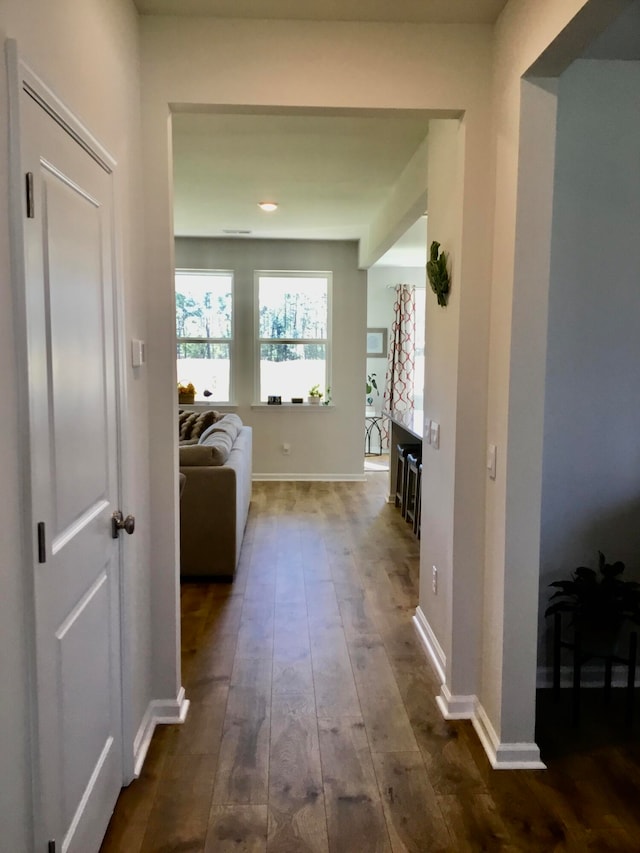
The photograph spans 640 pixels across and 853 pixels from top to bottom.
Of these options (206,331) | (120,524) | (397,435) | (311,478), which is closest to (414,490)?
(397,435)

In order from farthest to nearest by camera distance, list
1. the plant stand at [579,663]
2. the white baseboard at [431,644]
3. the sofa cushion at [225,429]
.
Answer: the sofa cushion at [225,429], the white baseboard at [431,644], the plant stand at [579,663]

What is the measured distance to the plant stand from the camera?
2.49 meters

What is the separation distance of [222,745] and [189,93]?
2.34 m

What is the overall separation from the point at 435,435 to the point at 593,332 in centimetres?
80

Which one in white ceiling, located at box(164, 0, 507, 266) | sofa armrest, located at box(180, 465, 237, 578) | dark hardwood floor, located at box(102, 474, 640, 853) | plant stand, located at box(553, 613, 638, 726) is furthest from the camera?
→ sofa armrest, located at box(180, 465, 237, 578)

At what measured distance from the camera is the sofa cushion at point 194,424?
5.77m

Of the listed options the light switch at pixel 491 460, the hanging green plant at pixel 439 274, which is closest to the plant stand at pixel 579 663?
the light switch at pixel 491 460

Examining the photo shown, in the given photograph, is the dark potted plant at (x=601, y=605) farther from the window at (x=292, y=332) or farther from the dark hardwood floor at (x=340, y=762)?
the window at (x=292, y=332)

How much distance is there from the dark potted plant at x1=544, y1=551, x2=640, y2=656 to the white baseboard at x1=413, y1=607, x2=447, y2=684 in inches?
20.2

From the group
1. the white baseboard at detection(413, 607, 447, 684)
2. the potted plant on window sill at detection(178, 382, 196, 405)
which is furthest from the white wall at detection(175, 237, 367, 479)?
the white baseboard at detection(413, 607, 447, 684)

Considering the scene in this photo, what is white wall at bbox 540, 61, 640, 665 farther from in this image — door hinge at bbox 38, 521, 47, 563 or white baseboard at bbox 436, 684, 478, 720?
door hinge at bbox 38, 521, 47, 563

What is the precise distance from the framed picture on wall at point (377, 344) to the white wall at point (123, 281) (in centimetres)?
699

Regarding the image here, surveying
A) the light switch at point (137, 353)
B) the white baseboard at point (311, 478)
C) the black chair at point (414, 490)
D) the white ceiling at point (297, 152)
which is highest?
the white ceiling at point (297, 152)

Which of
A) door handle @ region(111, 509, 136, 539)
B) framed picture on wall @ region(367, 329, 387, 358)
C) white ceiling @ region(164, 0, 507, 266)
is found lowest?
door handle @ region(111, 509, 136, 539)
